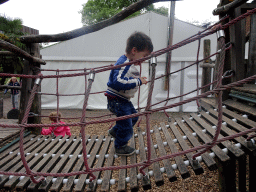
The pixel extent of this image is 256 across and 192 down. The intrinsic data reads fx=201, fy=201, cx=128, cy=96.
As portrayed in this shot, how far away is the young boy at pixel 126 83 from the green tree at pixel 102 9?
68.2 feet

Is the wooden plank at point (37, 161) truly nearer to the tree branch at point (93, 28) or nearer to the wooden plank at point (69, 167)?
the wooden plank at point (69, 167)

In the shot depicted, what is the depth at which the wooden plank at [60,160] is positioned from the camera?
155cm

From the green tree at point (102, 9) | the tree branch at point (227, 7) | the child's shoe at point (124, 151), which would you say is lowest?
the child's shoe at point (124, 151)

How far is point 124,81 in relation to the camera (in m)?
1.66

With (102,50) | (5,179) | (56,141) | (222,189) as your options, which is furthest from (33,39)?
(102,50)

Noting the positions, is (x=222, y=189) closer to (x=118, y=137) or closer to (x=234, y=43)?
(x=118, y=137)

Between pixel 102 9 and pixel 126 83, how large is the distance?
74.9 feet

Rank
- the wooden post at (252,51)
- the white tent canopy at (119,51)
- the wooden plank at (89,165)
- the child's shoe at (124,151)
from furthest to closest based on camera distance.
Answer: the white tent canopy at (119,51), the wooden post at (252,51), the child's shoe at (124,151), the wooden plank at (89,165)

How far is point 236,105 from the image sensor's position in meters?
2.03

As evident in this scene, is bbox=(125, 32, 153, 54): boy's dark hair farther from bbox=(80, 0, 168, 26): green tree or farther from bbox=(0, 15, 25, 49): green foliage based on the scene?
bbox=(80, 0, 168, 26): green tree

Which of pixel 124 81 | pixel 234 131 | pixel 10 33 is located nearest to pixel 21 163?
pixel 124 81

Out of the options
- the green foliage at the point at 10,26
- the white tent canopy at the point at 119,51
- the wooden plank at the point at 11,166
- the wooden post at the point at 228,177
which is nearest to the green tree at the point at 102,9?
the green foliage at the point at 10,26

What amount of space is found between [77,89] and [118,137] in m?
5.00

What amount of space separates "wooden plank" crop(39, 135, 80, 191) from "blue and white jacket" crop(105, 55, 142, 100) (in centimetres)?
76
